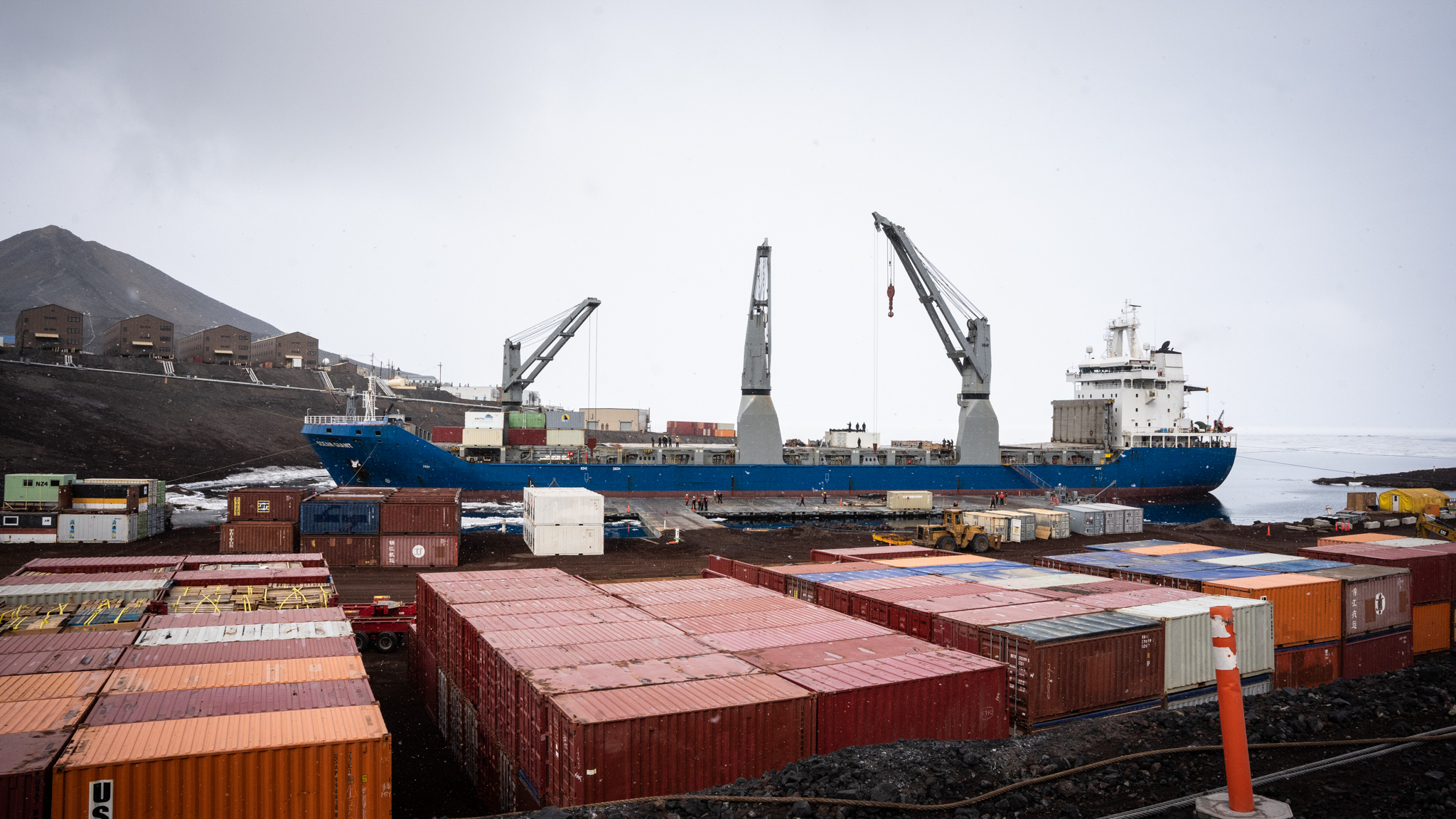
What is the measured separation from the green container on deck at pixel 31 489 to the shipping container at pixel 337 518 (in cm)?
1116

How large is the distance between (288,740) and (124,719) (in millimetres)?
2104

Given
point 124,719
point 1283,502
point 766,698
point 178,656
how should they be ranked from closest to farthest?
point 124,719 → point 766,698 → point 178,656 → point 1283,502

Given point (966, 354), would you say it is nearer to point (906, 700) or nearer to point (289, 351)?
point (906, 700)

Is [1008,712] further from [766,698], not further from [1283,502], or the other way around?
[1283,502]

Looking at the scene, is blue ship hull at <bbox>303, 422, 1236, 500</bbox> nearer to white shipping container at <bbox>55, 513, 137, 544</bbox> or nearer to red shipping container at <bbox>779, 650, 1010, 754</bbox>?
white shipping container at <bbox>55, 513, 137, 544</bbox>

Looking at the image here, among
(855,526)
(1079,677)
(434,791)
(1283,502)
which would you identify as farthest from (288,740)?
(1283,502)

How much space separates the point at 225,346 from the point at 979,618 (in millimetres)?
118324

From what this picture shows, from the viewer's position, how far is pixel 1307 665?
51.5ft

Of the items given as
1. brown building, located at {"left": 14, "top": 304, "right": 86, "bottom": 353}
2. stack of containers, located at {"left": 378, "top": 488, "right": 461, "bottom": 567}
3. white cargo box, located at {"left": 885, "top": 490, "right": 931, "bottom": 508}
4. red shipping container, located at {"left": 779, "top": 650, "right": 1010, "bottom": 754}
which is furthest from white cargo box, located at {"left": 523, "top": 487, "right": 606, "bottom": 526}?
brown building, located at {"left": 14, "top": 304, "right": 86, "bottom": 353}

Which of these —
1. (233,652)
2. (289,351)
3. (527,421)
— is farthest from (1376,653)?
(289,351)

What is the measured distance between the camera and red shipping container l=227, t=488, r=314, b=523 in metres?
28.7

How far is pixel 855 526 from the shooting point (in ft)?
141

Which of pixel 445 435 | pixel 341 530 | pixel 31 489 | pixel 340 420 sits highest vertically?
pixel 340 420

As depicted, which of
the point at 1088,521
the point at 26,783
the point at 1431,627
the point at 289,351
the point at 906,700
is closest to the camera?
the point at 26,783
